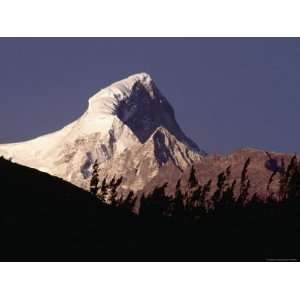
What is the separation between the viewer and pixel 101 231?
99688 millimetres

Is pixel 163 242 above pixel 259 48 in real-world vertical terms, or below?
below

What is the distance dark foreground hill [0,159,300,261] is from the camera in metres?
80.8

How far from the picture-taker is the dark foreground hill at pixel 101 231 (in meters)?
80.8

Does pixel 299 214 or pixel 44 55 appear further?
pixel 299 214

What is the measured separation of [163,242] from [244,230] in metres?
41.7
